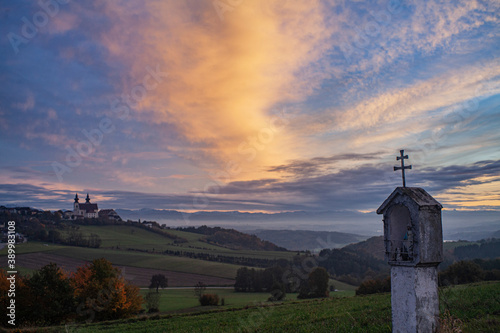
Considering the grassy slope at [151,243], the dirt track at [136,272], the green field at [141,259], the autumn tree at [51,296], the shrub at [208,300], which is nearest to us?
the autumn tree at [51,296]

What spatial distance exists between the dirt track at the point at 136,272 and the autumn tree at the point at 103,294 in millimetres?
42061

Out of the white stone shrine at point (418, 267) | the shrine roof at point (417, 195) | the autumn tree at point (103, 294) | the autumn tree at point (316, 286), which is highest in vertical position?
the shrine roof at point (417, 195)

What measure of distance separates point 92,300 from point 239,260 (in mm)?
79897

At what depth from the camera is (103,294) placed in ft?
122

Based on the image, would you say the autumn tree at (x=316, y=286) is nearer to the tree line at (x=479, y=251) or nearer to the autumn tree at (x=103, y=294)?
the autumn tree at (x=103, y=294)

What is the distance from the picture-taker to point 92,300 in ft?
120

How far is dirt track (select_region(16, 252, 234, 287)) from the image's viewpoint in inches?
3238

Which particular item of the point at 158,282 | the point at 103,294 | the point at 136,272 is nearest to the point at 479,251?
the point at 158,282

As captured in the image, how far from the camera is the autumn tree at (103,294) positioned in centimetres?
3631

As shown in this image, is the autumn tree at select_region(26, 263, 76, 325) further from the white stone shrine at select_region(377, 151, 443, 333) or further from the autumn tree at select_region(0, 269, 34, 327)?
the white stone shrine at select_region(377, 151, 443, 333)

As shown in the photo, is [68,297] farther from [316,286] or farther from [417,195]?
[316,286]

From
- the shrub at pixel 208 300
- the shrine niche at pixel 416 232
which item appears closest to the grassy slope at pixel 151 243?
the shrub at pixel 208 300

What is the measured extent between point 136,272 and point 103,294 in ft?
181

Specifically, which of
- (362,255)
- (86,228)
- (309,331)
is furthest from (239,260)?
(309,331)
